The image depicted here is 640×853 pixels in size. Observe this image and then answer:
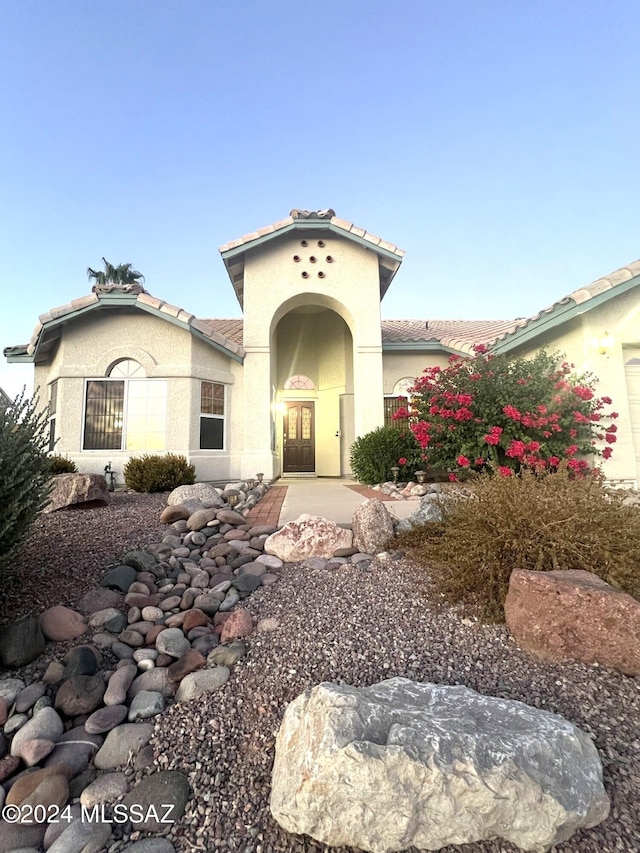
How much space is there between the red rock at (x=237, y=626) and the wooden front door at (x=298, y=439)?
10349 millimetres

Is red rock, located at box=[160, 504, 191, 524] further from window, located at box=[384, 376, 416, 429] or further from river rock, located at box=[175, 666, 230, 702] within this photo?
window, located at box=[384, 376, 416, 429]

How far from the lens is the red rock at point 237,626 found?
2.58m

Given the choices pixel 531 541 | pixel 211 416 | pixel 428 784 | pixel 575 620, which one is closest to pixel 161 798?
pixel 428 784

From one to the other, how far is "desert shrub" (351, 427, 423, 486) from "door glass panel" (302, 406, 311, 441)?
14.9 ft

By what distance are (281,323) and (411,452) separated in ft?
22.2

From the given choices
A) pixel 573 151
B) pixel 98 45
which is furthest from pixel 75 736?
pixel 573 151

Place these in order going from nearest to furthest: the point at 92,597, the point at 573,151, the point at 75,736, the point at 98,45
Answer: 1. the point at 75,736
2. the point at 92,597
3. the point at 98,45
4. the point at 573,151

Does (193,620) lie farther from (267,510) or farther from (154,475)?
(154,475)

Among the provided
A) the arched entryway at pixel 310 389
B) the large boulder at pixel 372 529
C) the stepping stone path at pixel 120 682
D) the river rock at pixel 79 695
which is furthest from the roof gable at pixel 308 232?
the river rock at pixel 79 695

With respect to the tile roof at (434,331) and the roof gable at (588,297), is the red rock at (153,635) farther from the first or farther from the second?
the tile roof at (434,331)

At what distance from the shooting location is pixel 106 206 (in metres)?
14.7

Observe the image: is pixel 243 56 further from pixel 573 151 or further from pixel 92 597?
pixel 92 597

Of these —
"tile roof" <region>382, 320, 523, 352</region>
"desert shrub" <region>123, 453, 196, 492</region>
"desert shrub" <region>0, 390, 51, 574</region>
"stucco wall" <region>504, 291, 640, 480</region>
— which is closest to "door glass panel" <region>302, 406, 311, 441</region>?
"tile roof" <region>382, 320, 523, 352</region>

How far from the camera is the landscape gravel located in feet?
4.53
